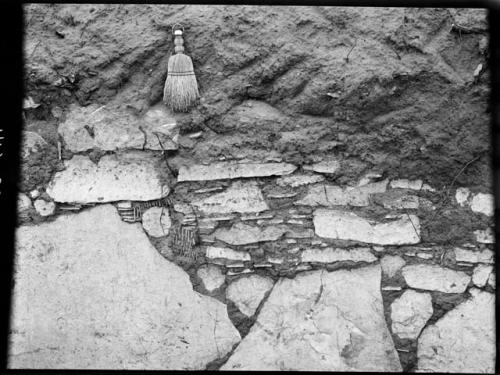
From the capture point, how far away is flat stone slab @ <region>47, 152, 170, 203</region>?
199 cm

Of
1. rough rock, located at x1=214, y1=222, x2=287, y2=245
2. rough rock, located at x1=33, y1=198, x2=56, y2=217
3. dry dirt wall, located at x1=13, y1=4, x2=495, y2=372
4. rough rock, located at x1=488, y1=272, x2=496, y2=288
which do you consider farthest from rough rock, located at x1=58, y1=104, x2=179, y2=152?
rough rock, located at x1=488, y1=272, x2=496, y2=288

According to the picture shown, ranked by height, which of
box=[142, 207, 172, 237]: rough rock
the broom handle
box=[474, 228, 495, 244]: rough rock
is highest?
the broom handle

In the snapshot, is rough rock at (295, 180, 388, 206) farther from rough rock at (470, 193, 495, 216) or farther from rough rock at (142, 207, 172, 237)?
rough rock at (142, 207, 172, 237)

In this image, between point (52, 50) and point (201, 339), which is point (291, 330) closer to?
point (201, 339)

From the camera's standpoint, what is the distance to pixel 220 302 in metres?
2.00

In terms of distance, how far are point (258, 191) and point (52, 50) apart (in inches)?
40.9

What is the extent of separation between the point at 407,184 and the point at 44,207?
1.52 meters

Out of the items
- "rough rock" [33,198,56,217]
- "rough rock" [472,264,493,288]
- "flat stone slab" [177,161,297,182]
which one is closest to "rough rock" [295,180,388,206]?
"flat stone slab" [177,161,297,182]

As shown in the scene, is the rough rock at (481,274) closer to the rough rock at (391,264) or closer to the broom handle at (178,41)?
the rough rock at (391,264)

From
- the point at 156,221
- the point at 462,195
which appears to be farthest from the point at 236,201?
the point at 462,195

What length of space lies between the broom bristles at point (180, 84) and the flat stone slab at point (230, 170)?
0.26m

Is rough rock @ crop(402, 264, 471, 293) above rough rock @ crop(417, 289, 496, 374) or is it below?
above

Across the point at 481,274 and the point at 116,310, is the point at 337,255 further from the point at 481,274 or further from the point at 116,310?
the point at 116,310

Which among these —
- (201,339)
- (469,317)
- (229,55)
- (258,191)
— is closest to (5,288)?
(201,339)
